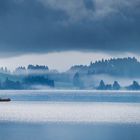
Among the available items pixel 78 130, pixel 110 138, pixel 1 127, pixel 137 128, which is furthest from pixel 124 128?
pixel 1 127

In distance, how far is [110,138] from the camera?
366ft

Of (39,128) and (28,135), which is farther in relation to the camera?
(39,128)

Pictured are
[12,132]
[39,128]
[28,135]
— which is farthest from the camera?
[39,128]

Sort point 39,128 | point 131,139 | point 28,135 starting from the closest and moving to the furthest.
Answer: point 131,139
point 28,135
point 39,128

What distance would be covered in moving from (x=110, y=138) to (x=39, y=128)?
1165 inches

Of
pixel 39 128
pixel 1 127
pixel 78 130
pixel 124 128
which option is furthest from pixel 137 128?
pixel 1 127

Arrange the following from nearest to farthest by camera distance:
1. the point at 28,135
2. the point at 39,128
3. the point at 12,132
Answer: the point at 28,135 < the point at 12,132 < the point at 39,128

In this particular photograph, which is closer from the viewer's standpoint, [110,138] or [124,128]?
[110,138]

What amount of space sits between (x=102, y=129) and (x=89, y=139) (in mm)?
22953

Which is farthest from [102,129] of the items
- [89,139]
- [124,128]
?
[89,139]

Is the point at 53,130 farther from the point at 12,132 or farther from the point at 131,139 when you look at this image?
the point at 131,139

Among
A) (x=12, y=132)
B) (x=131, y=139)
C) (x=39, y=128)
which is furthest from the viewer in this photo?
(x=39, y=128)

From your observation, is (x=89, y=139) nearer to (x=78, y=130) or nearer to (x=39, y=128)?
(x=78, y=130)

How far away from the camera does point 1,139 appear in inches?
4469
